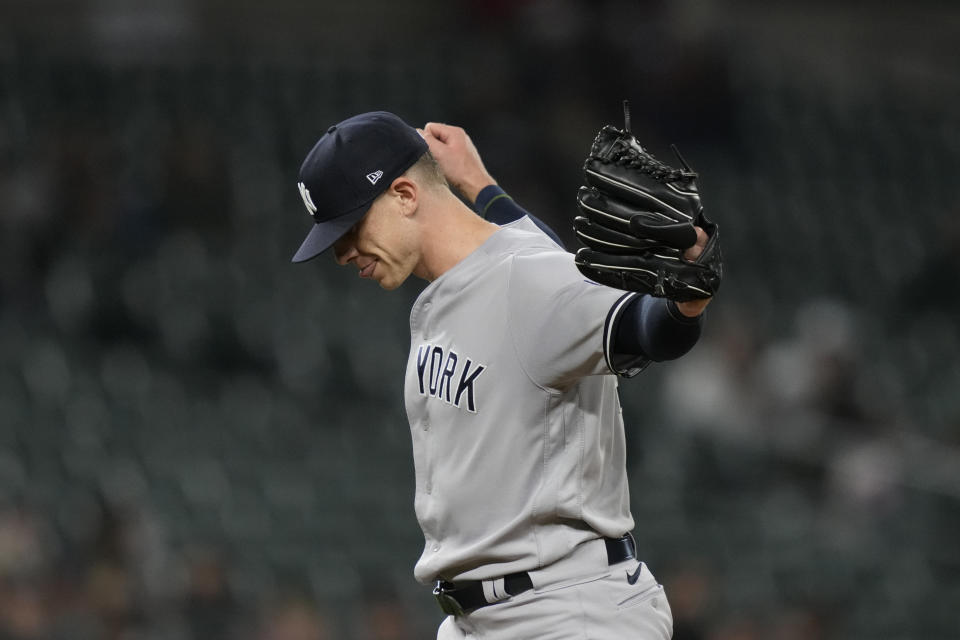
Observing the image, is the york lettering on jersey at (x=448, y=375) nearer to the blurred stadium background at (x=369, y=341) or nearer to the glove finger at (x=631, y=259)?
the glove finger at (x=631, y=259)

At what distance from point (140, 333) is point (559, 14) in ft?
16.0

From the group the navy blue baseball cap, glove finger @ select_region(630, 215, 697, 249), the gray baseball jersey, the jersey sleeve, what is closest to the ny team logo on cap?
the navy blue baseball cap

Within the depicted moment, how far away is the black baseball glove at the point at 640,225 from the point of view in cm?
207

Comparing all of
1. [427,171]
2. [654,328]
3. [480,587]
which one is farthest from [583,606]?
[427,171]

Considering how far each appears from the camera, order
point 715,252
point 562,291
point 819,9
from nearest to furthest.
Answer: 1. point 715,252
2. point 562,291
3. point 819,9

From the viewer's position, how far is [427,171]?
258 cm

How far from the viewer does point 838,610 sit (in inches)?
227

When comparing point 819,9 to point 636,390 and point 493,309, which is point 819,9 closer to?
point 636,390

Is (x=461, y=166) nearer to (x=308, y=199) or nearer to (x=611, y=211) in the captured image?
(x=308, y=199)

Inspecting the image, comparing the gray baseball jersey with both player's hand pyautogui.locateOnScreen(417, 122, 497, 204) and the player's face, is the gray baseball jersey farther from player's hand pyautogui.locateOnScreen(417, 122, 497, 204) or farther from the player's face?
player's hand pyautogui.locateOnScreen(417, 122, 497, 204)

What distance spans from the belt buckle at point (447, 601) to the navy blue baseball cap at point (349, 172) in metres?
0.63

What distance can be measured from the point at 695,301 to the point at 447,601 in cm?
81

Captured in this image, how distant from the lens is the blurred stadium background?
574 cm

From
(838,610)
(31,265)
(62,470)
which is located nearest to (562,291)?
(838,610)
